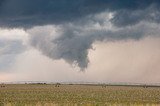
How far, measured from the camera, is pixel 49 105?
180 feet

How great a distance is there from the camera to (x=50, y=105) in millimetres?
54594

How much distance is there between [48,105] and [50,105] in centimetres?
66

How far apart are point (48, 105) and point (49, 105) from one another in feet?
1.27

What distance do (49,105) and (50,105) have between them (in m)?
0.27
